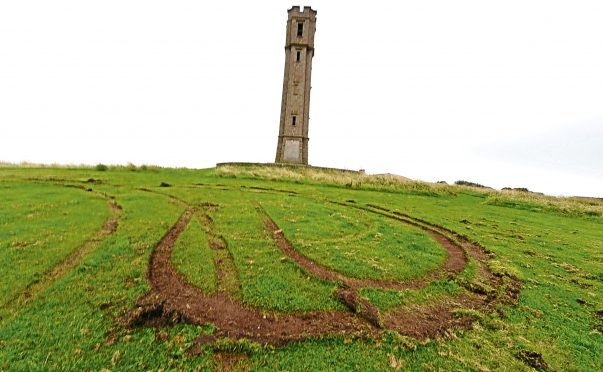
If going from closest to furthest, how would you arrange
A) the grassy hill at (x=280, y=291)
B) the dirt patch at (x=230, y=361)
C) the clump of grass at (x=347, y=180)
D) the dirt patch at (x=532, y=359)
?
the dirt patch at (x=230, y=361) < the grassy hill at (x=280, y=291) < the dirt patch at (x=532, y=359) < the clump of grass at (x=347, y=180)

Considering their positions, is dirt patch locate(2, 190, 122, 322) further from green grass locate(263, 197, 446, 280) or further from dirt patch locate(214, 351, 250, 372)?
green grass locate(263, 197, 446, 280)

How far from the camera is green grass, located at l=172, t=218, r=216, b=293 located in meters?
7.92

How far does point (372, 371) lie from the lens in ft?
16.7

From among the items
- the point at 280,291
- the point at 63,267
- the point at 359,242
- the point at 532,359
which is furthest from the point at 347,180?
the point at 63,267

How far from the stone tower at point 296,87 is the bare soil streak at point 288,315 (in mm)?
39192

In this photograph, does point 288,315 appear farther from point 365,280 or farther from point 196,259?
point 196,259

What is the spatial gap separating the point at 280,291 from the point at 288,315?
3.32ft

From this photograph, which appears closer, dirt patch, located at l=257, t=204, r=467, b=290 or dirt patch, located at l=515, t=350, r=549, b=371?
dirt patch, located at l=515, t=350, r=549, b=371

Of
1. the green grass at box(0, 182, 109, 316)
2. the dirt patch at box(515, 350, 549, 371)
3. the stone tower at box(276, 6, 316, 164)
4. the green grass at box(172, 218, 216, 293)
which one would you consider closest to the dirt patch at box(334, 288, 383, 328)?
the dirt patch at box(515, 350, 549, 371)

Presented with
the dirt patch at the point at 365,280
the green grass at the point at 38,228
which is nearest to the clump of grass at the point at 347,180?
the green grass at the point at 38,228

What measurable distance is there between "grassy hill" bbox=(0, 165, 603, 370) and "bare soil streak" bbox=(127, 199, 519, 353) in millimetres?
38

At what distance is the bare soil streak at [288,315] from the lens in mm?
6059

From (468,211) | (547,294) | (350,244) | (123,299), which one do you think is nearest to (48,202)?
(123,299)

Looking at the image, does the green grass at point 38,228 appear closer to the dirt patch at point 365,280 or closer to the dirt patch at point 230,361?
the dirt patch at point 230,361
